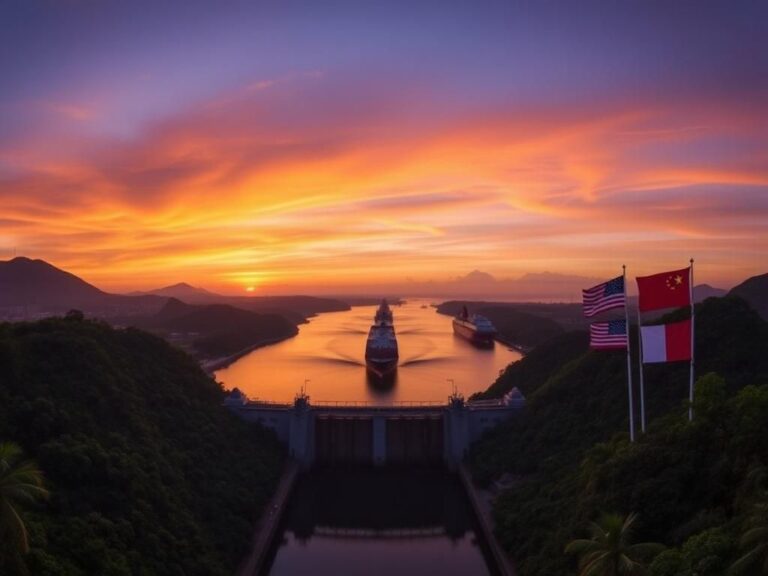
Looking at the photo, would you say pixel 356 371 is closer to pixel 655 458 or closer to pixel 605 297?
pixel 605 297

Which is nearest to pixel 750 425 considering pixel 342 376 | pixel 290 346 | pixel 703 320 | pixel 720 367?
pixel 720 367

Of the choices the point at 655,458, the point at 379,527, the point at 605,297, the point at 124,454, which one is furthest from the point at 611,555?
the point at 379,527

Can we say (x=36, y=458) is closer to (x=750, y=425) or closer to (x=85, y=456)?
(x=85, y=456)

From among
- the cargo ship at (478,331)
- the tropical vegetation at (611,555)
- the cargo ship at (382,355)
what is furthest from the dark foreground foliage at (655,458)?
the cargo ship at (478,331)

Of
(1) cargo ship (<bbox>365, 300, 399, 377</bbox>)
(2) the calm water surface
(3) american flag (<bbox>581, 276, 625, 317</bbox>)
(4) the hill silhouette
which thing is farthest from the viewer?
(4) the hill silhouette

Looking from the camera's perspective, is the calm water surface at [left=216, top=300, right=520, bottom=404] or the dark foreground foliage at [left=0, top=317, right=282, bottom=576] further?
the calm water surface at [left=216, top=300, right=520, bottom=404]

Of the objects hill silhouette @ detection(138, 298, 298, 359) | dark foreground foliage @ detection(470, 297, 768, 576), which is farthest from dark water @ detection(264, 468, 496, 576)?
hill silhouette @ detection(138, 298, 298, 359)

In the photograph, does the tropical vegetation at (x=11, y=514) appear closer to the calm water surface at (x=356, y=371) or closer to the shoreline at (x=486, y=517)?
the shoreline at (x=486, y=517)

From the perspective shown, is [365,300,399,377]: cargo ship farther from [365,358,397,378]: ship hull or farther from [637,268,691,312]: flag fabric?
[637,268,691,312]: flag fabric
